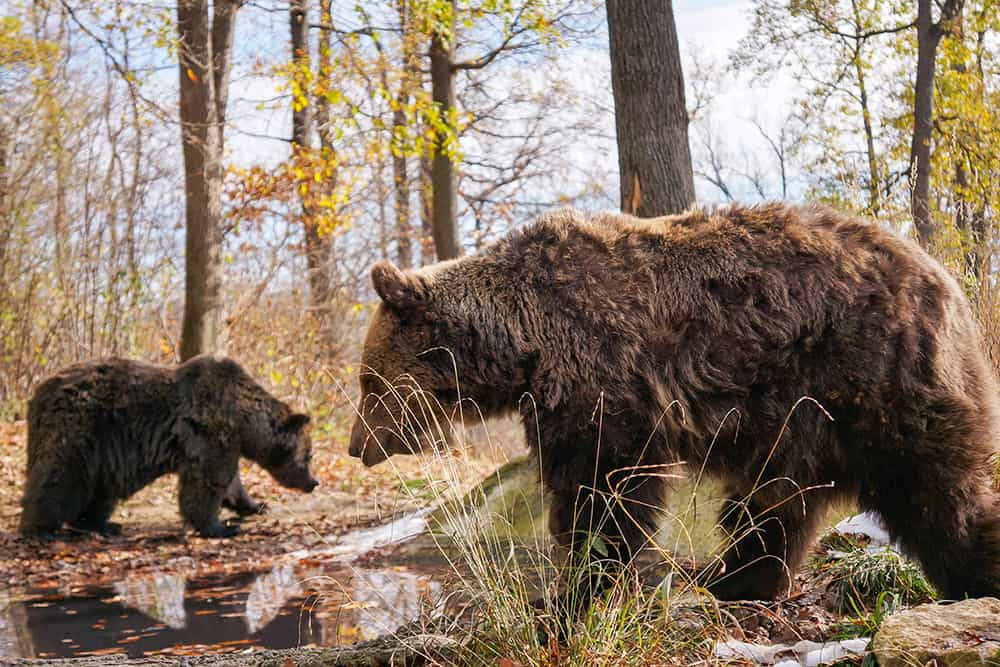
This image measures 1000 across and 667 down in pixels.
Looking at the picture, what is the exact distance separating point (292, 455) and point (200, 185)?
450cm

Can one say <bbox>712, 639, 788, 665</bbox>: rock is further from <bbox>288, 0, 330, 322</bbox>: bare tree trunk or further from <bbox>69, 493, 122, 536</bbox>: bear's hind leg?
<bbox>288, 0, 330, 322</bbox>: bare tree trunk

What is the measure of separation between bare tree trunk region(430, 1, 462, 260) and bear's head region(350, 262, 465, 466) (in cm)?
1265

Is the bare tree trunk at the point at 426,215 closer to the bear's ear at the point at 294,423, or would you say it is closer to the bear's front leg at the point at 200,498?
the bear's ear at the point at 294,423

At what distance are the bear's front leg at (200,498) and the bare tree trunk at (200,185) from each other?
11.1ft

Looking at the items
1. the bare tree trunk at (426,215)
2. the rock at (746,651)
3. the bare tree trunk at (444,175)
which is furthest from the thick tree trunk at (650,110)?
the bare tree trunk at (426,215)

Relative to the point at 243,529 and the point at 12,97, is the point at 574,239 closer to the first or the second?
the point at 243,529

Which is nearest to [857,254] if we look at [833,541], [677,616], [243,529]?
[677,616]

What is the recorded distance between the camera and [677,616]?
375 centimetres

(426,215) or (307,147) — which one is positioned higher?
(307,147)

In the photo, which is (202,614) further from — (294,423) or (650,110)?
(650,110)

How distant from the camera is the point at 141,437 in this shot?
933 cm

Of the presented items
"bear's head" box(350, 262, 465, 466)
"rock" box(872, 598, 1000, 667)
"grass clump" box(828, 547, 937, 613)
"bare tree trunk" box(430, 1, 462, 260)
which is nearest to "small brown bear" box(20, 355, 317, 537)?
"bear's head" box(350, 262, 465, 466)

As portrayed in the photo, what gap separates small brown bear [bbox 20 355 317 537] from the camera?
8867mm

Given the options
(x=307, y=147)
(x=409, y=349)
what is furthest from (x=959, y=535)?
(x=307, y=147)
